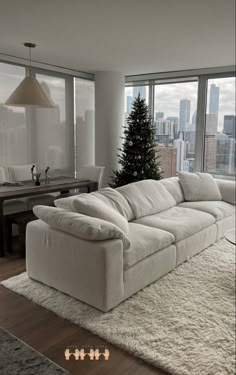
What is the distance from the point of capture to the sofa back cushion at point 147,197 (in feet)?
11.8

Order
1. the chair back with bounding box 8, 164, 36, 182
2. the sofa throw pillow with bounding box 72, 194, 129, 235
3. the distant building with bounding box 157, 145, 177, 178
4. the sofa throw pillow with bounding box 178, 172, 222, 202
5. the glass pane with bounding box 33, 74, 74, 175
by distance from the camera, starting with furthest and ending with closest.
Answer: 1. the distant building with bounding box 157, 145, 177, 178
2. the glass pane with bounding box 33, 74, 74, 175
3. the sofa throw pillow with bounding box 178, 172, 222, 202
4. the chair back with bounding box 8, 164, 36, 182
5. the sofa throw pillow with bounding box 72, 194, 129, 235

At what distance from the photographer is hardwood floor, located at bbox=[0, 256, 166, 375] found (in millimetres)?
1866

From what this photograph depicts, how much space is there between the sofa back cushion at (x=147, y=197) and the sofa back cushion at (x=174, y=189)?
0.18 metres

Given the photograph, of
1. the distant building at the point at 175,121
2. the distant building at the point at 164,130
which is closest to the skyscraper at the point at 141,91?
the distant building at the point at 164,130

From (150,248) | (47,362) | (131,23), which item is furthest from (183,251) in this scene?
(47,362)

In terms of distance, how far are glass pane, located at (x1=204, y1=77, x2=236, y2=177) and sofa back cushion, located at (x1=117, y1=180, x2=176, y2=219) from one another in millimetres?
1767

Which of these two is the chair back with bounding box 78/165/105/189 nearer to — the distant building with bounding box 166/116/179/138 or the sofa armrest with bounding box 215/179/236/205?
the sofa armrest with bounding box 215/179/236/205

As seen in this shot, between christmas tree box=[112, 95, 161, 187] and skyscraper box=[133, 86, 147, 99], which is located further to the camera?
skyscraper box=[133, 86, 147, 99]

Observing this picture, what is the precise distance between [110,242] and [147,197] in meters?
1.50

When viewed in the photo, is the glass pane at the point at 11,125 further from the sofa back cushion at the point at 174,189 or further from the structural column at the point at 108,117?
the sofa back cushion at the point at 174,189

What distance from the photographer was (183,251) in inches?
130

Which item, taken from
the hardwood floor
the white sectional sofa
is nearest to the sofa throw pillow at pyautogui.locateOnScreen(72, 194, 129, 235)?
the white sectional sofa

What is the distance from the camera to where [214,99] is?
5539 millimetres

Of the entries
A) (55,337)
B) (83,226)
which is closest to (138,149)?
(83,226)
